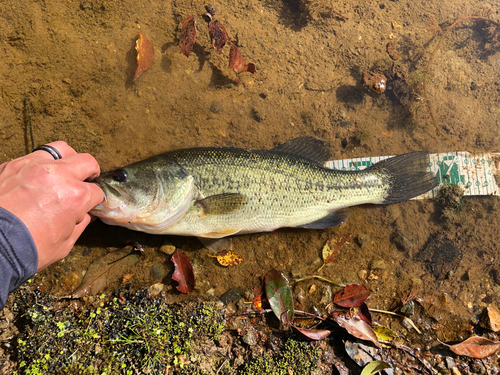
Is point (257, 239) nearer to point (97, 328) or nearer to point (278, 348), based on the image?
point (278, 348)

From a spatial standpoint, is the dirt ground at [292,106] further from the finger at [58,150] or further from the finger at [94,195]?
the finger at [94,195]

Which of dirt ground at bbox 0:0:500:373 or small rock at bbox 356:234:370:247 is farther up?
dirt ground at bbox 0:0:500:373

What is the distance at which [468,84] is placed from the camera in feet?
14.4

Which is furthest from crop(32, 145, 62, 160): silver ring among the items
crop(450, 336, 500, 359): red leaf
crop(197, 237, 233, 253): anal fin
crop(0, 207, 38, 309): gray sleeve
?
crop(450, 336, 500, 359): red leaf

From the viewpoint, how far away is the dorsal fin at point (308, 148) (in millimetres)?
3900

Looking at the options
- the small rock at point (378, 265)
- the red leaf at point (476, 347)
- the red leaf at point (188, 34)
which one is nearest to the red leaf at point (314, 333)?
the small rock at point (378, 265)

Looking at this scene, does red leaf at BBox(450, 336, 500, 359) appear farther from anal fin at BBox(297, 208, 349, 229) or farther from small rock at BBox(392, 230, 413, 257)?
anal fin at BBox(297, 208, 349, 229)

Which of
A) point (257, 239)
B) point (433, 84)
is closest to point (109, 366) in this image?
point (257, 239)

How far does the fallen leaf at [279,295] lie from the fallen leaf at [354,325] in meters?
0.59

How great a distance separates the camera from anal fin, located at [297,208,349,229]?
382 centimetres

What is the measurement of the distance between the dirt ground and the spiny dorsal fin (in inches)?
28.7

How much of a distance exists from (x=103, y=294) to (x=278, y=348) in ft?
7.37

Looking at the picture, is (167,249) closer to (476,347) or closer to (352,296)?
(352,296)

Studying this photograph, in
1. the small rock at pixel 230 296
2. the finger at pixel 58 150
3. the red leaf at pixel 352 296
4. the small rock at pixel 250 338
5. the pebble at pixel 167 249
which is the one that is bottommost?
the small rock at pixel 250 338
